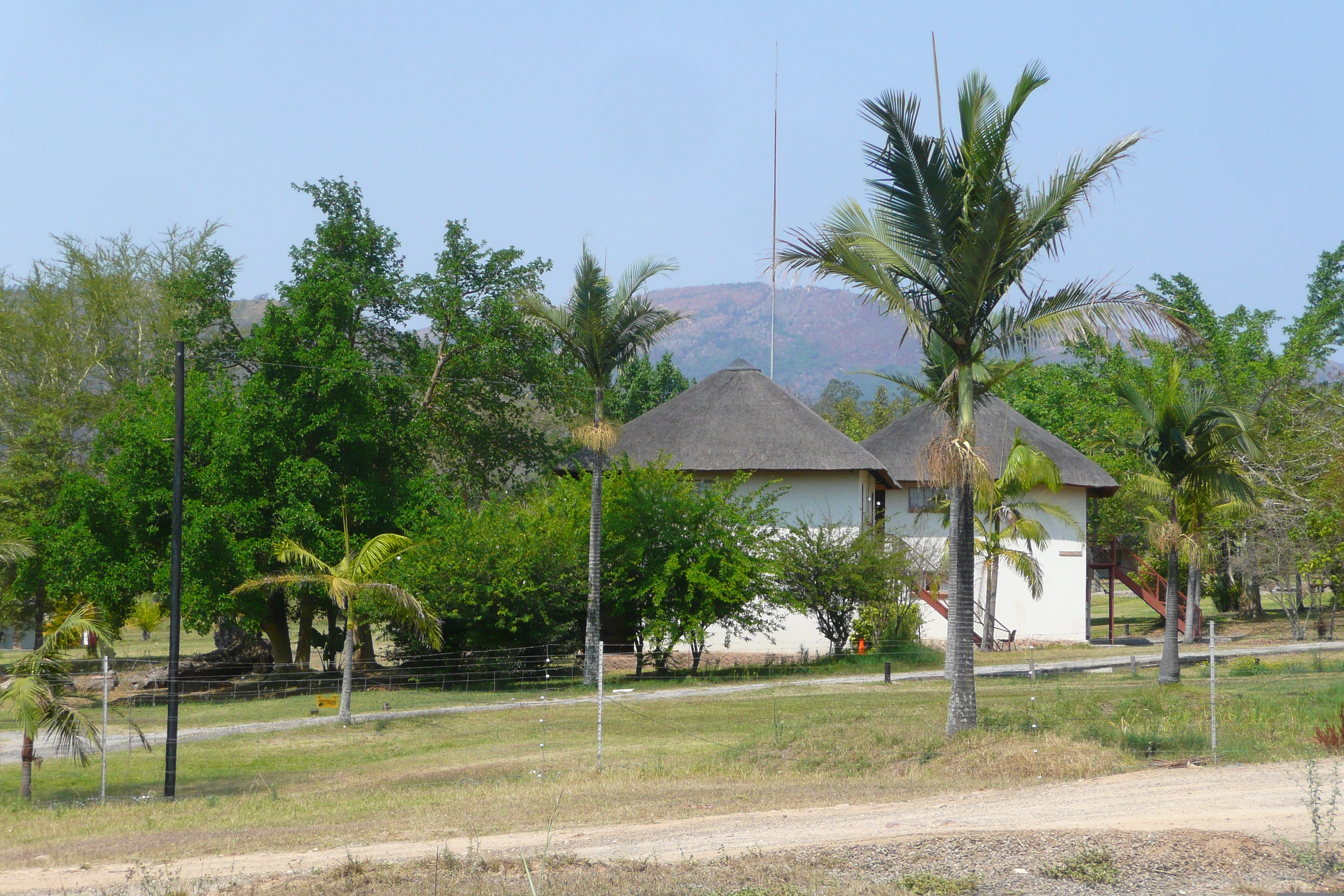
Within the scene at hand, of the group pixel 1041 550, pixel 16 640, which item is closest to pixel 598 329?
pixel 1041 550

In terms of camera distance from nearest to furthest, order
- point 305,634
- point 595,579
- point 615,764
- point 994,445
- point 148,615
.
A: 1. point 615,764
2. point 595,579
3. point 305,634
4. point 994,445
5. point 148,615

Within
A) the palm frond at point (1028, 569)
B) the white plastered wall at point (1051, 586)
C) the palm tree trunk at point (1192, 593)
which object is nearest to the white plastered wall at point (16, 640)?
the white plastered wall at point (1051, 586)

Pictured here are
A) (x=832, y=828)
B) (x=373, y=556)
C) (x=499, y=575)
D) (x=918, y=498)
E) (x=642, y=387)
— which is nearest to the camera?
(x=832, y=828)

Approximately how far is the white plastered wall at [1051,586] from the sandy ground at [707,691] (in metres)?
5.77

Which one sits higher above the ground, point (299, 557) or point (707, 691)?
point (299, 557)

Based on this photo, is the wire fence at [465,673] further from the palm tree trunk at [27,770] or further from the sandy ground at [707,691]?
the palm tree trunk at [27,770]

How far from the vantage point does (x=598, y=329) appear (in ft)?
80.7

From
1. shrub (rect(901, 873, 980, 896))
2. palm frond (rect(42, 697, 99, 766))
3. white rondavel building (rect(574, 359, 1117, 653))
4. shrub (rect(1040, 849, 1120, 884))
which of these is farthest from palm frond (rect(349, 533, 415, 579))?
shrub (rect(1040, 849, 1120, 884))

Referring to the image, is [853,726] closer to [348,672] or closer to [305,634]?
[348,672]

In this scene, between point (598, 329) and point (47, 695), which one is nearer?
point (47, 695)

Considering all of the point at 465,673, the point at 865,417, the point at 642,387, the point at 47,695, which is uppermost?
the point at 865,417

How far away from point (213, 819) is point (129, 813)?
5.62 feet

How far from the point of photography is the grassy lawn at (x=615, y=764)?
11469 mm

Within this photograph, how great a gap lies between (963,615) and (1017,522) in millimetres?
20940
